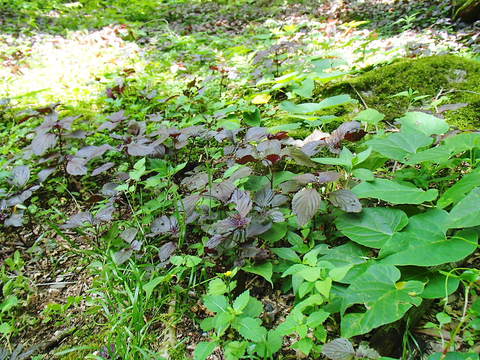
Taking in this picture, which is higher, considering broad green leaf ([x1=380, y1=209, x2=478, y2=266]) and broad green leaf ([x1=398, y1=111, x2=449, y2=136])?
broad green leaf ([x1=398, y1=111, x2=449, y2=136])

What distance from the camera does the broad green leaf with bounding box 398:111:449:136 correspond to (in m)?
1.53

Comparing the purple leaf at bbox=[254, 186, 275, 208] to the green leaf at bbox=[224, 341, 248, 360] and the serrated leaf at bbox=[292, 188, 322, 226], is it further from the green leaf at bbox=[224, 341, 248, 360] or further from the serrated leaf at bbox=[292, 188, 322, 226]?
the green leaf at bbox=[224, 341, 248, 360]

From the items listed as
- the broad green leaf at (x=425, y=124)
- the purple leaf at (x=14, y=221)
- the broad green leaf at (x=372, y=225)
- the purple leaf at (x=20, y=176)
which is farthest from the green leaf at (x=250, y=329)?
the purple leaf at (x=20, y=176)

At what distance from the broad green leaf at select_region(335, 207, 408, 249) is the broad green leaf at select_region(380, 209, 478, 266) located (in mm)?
36

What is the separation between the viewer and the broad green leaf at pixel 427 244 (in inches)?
38.4

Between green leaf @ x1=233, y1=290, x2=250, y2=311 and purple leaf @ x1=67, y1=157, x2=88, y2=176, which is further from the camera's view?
purple leaf @ x1=67, y1=157, x2=88, y2=176

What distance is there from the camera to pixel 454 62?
237cm

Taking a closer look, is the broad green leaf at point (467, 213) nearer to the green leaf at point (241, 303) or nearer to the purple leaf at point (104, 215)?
the green leaf at point (241, 303)

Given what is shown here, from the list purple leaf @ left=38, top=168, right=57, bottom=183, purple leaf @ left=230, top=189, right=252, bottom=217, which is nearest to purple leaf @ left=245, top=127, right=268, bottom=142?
purple leaf @ left=230, top=189, right=252, bottom=217

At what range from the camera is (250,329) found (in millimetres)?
1033

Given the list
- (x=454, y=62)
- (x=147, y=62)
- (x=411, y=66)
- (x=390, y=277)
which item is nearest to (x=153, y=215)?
(x=390, y=277)

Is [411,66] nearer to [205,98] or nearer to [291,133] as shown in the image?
[291,133]

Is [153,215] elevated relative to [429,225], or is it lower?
lower

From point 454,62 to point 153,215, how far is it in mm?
2415
